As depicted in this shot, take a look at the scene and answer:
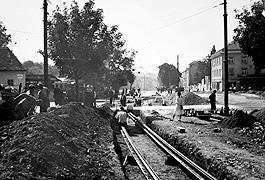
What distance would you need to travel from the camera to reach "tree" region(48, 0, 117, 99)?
26438mm

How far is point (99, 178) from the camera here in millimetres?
9242

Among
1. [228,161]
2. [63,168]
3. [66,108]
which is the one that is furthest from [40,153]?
[66,108]

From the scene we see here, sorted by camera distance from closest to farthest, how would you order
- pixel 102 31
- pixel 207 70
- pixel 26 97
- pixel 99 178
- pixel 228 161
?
1. pixel 99 178
2. pixel 228 161
3. pixel 26 97
4. pixel 102 31
5. pixel 207 70

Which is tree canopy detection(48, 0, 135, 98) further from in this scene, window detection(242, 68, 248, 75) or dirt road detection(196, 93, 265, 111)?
window detection(242, 68, 248, 75)

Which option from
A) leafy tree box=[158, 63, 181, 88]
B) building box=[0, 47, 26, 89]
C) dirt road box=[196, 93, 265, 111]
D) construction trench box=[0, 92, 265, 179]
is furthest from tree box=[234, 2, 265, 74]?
leafy tree box=[158, 63, 181, 88]

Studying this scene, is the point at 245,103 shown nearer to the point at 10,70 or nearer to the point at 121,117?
the point at 121,117

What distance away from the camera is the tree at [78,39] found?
2644 cm

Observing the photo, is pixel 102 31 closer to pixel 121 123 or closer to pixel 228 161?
pixel 121 123

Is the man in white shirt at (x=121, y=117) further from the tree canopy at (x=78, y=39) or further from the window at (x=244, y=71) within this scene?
the window at (x=244, y=71)

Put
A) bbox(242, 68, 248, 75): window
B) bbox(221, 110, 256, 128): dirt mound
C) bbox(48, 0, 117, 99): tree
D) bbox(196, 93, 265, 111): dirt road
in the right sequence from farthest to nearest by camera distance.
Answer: bbox(242, 68, 248, 75): window → bbox(196, 93, 265, 111): dirt road → bbox(48, 0, 117, 99): tree → bbox(221, 110, 256, 128): dirt mound

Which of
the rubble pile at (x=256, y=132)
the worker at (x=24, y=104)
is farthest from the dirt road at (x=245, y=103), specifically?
the worker at (x=24, y=104)

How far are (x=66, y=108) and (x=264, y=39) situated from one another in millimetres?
48699

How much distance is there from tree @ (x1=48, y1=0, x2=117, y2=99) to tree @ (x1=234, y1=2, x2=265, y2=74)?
3947 centimetres

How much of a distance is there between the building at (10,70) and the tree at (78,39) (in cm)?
1944
